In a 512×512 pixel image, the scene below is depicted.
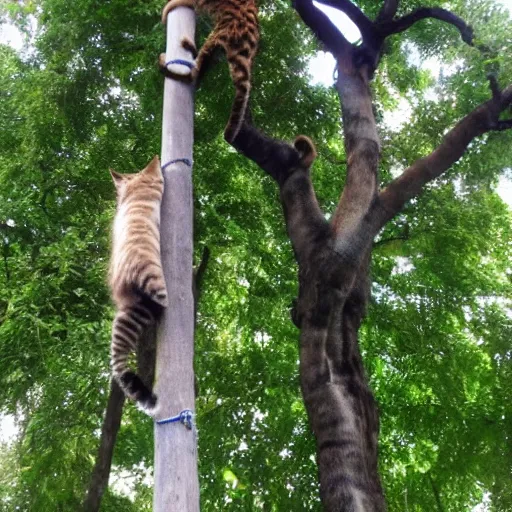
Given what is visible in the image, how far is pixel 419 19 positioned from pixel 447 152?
5.01 feet

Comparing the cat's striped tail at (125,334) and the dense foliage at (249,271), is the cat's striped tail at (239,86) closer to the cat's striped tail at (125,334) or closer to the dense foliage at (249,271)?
the cat's striped tail at (125,334)

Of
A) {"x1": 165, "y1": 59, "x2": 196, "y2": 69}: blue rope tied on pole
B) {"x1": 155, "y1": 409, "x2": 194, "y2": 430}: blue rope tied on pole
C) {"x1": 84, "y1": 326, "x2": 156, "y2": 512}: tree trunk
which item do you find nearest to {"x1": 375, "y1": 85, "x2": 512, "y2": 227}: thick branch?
{"x1": 165, "y1": 59, "x2": 196, "y2": 69}: blue rope tied on pole

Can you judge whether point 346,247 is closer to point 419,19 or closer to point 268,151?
point 268,151

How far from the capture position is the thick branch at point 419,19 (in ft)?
16.4

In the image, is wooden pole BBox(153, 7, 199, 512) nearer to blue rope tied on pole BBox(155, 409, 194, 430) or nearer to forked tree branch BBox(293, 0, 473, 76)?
blue rope tied on pole BBox(155, 409, 194, 430)

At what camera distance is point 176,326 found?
2.10m

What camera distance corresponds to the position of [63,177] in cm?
625

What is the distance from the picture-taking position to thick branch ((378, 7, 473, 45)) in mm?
5004

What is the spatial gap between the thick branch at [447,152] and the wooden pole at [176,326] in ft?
6.84

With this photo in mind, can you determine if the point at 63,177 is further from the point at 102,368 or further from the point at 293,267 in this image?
the point at 293,267

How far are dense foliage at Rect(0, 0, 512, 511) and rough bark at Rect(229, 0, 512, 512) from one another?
1.26 metres

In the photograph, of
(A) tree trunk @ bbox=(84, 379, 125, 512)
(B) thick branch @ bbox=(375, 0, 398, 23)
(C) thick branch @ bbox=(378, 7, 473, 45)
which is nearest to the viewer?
(C) thick branch @ bbox=(378, 7, 473, 45)

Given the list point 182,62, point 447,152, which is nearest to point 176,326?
point 182,62

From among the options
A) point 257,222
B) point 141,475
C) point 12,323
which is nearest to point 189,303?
point 12,323
